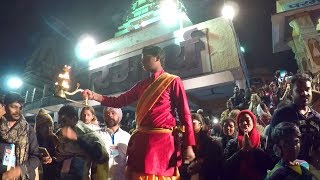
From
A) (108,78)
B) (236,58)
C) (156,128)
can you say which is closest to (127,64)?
(108,78)

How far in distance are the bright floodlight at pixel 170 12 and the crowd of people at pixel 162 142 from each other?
13.5 m

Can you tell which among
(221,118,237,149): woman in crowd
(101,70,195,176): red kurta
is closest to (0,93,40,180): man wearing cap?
(101,70,195,176): red kurta

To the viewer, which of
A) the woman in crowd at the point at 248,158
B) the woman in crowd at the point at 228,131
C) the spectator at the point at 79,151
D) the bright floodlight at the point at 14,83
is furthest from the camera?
the bright floodlight at the point at 14,83

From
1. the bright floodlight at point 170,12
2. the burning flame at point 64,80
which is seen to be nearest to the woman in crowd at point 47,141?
the burning flame at point 64,80

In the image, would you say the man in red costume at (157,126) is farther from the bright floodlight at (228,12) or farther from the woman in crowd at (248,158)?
the bright floodlight at (228,12)

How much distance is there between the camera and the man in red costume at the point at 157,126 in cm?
317

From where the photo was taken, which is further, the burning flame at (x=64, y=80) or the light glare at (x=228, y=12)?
the light glare at (x=228, y=12)

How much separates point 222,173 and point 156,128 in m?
1.68

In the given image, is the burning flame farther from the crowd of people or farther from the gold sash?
the gold sash

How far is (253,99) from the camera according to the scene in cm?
923

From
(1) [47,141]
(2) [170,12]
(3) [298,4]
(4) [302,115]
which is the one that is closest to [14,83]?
(2) [170,12]

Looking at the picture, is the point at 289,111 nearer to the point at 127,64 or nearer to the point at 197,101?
the point at 197,101

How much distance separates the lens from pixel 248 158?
4.03 m

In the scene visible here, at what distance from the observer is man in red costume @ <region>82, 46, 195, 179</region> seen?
125 inches
